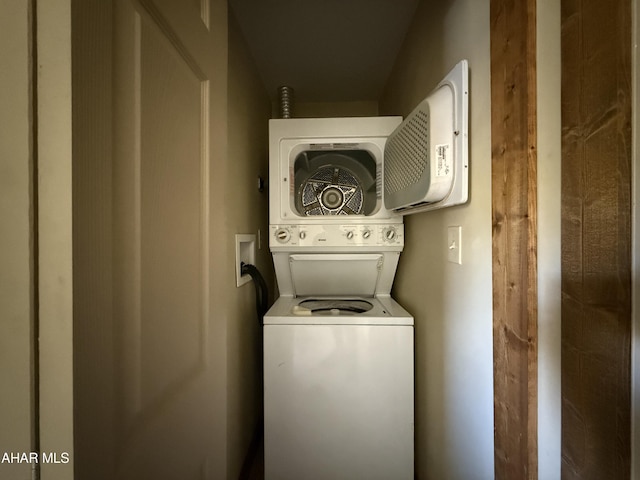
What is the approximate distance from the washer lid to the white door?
67 centimetres

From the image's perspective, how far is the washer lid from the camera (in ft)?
4.28

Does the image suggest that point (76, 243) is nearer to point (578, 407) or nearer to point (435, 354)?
point (578, 407)

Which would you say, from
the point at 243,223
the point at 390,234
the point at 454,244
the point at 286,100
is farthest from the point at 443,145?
the point at 286,100

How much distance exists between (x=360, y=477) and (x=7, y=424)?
4.05 ft

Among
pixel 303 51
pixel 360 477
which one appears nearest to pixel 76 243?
pixel 360 477

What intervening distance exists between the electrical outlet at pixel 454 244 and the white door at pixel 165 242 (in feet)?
2.56

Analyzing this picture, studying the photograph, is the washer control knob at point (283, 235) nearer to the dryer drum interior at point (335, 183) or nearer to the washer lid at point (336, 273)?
the washer lid at point (336, 273)

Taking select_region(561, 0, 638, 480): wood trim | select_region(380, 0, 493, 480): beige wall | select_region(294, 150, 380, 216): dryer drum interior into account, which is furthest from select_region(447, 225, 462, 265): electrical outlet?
select_region(294, 150, 380, 216): dryer drum interior

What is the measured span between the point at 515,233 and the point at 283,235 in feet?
3.10

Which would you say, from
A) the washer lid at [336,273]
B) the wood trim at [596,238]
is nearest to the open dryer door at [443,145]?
the wood trim at [596,238]

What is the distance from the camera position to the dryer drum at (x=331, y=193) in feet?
4.91

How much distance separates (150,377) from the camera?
48 centimetres

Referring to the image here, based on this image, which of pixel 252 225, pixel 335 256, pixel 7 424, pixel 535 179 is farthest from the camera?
pixel 252 225

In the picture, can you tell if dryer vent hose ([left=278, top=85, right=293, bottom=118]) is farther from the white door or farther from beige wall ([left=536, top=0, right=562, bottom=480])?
beige wall ([left=536, top=0, right=562, bottom=480])
